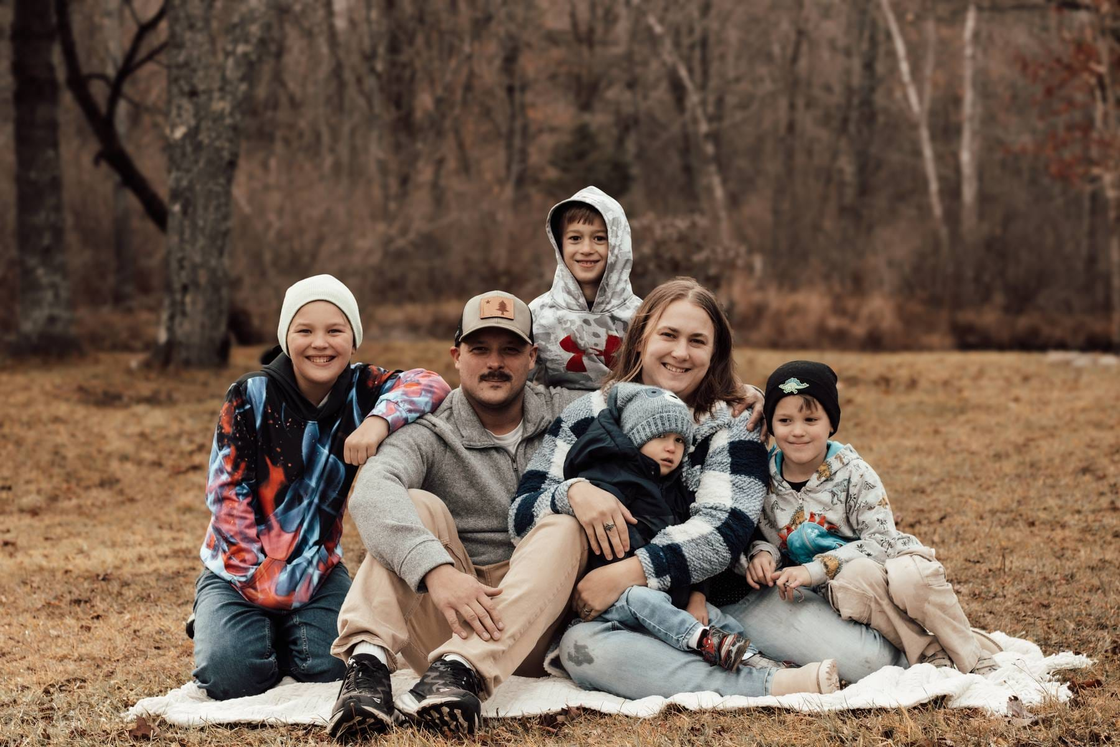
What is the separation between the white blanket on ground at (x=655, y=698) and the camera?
10.8 feet

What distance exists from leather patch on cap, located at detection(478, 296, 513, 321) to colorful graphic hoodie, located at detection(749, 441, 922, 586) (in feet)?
3.60

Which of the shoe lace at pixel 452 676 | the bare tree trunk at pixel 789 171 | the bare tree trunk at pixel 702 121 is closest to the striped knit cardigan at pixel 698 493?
the shoe lace at pixel 452 676

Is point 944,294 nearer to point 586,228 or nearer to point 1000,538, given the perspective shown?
point 1000,538

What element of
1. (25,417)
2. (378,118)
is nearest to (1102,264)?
(378,118)

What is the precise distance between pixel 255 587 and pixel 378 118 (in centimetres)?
2001

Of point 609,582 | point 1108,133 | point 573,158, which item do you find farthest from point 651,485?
point 573,158

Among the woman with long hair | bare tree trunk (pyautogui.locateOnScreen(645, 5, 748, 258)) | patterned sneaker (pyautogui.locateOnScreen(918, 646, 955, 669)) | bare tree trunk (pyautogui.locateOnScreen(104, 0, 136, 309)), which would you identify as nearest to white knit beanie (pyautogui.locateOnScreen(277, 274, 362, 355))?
the woman with long hair

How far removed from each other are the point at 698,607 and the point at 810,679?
16.8 inches

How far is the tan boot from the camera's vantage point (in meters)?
3.38

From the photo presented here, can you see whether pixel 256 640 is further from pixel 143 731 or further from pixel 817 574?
pixel 817 574

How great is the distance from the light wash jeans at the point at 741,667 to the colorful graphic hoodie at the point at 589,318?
137 cm

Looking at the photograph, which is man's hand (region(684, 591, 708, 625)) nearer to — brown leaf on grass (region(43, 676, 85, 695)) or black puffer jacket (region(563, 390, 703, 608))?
black puffer jacket (region(563, 390, 703, 608))

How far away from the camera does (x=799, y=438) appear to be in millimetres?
3719

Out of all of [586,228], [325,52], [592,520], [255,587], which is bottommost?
[255,587]
